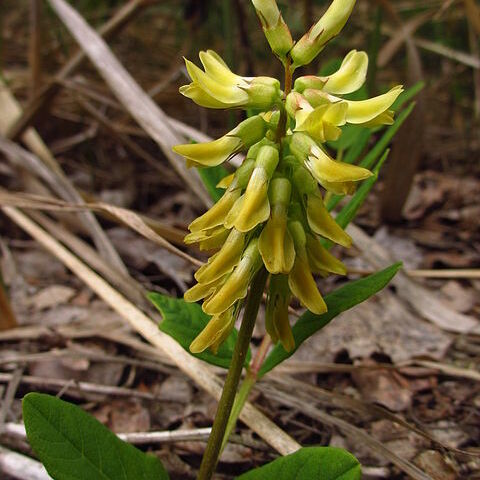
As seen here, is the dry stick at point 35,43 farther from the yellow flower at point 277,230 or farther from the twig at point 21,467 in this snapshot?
the yellow flower at point 277,230

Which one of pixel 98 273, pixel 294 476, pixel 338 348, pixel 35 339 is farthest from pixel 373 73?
pixel 294 476

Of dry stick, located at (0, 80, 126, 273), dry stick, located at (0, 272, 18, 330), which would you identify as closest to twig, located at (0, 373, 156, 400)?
dry stick, located at (0, 272, 18, 330)

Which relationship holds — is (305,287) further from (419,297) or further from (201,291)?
(419,297)

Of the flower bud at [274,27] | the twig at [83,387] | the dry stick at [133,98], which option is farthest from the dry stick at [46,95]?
the flower bud at [274,27]

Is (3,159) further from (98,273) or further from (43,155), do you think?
(98,273)

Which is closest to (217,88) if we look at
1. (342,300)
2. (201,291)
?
(201,291)
